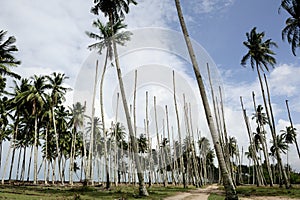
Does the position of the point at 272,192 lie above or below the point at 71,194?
below

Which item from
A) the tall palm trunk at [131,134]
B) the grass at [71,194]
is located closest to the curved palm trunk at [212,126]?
the grass at [71,194]

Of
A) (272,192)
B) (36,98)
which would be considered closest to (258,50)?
(272,192)

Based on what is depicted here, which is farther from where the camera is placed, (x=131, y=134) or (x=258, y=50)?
(x=258, y=50)

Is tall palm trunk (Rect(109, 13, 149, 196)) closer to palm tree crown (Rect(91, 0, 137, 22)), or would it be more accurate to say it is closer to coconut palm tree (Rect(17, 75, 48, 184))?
palm tree crown (Rect(91, 0, 137, 22))

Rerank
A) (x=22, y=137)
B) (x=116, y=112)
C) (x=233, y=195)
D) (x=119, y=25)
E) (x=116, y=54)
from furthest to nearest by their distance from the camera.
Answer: (x=22, y=137) < (x=116, y=112) < (x=119, y=25) < (x=116, y=54) < (x=233, y=195)

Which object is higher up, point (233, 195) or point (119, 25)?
point (119, 25)

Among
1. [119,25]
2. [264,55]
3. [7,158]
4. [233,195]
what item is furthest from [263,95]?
[7,158]

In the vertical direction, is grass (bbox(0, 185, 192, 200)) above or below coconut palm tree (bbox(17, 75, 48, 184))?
below

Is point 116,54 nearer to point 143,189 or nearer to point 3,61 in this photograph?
point 143,189

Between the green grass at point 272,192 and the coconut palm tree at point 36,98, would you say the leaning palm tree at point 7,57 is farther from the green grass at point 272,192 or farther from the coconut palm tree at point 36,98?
the green grass at point 272,192

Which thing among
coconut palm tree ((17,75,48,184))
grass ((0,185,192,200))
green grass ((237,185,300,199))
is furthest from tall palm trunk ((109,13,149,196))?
coconut palm tree ((17,75,48,184))

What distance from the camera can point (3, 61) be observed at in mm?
28391

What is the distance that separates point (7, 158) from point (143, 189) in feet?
96.6

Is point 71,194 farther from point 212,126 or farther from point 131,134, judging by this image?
point 212,126
